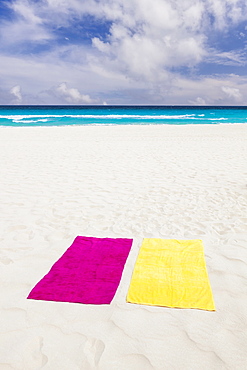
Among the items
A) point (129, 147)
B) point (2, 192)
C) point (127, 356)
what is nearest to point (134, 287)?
point (127, 356)

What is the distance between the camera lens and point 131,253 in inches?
140

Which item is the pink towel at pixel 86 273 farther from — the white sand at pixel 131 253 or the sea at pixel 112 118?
the sea at pixel 112 118

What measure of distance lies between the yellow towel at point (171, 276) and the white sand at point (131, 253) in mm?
90

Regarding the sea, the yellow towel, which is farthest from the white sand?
the sea

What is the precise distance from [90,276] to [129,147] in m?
9.76

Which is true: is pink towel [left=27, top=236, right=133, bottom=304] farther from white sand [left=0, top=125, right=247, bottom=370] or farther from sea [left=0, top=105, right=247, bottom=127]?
sea [left=0, top=105, right=247, bottom=127]

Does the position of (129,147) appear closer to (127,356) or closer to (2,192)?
(2,192)

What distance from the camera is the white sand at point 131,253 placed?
6.97 ft

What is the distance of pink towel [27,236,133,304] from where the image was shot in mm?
2742

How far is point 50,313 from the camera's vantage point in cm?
251

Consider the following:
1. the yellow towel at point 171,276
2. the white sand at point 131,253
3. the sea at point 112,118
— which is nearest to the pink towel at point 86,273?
the white sand at point 131,253

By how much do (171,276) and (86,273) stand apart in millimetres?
919

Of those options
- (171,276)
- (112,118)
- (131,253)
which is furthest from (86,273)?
(112,118)

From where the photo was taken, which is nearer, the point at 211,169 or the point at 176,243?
the point at 176,243
